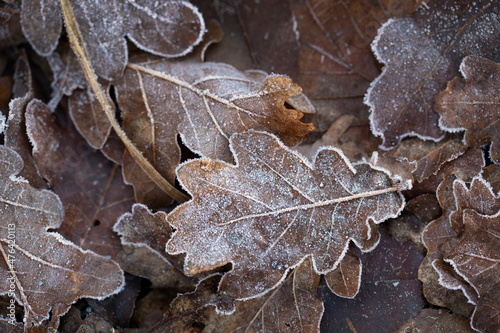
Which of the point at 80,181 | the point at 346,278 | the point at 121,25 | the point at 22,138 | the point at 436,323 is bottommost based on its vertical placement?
the point at 436,323

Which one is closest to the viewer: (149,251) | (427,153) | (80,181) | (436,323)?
(436,323)

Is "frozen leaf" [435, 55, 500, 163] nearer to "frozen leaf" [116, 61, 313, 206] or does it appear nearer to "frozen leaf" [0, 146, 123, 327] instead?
"frozen leaf" [116, 61, 313, 206]

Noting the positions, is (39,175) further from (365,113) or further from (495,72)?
(495,72)

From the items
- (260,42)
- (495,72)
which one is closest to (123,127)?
(260,42)

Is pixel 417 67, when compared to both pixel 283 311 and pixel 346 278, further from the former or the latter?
pixel 283 311

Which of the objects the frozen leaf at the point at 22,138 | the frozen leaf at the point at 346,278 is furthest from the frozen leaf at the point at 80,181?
the frozen leaf at the point at 346,278

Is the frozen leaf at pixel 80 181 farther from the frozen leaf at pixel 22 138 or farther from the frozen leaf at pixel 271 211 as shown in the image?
the frozen leaf at pixel 271 211

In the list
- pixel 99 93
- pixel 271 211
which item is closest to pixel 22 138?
pixel 99 93
